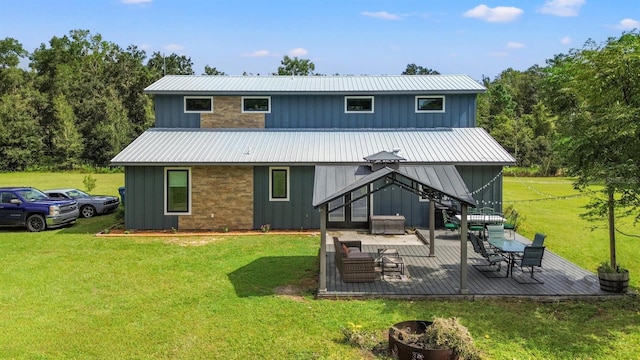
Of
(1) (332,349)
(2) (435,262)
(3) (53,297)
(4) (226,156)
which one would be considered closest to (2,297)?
(3) (53,297)

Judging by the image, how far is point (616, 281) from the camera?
902 centimetres

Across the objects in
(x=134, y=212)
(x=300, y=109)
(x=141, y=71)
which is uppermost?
(x=141, y=71)

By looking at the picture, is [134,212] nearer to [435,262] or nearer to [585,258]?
[435,262]

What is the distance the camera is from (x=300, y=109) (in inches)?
739

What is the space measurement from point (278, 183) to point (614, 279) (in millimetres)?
10500

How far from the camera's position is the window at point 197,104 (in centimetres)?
1877

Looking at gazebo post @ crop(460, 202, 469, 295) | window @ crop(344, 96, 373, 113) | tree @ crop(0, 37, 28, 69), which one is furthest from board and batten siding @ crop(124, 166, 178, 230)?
tree @ crop(0, 37, 28, 69)

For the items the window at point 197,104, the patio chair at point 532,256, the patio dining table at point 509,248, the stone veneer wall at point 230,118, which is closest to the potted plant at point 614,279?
the patio chair at point 532,256

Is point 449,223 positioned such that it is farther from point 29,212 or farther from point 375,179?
point 29,212

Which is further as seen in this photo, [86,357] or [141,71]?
[141,71]

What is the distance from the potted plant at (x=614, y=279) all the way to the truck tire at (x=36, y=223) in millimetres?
17197

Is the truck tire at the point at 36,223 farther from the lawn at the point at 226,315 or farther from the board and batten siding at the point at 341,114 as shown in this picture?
the board and batten siding at the point at 341,114

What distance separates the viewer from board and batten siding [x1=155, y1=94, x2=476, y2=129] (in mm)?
18641

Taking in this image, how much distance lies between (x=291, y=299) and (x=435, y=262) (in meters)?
4.46
